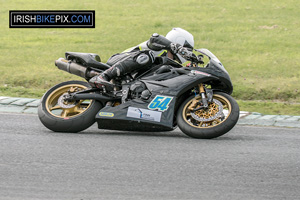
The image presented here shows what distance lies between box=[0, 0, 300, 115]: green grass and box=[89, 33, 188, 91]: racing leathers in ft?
11.0

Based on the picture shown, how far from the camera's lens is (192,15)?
64.2ft

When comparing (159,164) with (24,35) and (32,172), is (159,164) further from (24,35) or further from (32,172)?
(24,35)

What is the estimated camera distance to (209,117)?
7367mm

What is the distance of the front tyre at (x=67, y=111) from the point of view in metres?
7.62

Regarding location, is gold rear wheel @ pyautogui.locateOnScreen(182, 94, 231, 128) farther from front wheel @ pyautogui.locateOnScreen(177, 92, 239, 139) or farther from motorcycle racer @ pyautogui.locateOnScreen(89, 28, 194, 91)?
motorcycle racer @ pyautogui.locateOnScreen(89, 28, 194, 91)

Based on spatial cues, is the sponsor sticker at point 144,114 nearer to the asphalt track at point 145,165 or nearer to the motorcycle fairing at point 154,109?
the motorcycle fairing at point 154,109

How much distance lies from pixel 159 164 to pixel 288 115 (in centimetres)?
406

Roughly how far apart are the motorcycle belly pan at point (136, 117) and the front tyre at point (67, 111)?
174 millimetres

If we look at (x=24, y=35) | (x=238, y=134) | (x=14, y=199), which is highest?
(x=14, y=199)

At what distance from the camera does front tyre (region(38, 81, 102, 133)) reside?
7.62 metres

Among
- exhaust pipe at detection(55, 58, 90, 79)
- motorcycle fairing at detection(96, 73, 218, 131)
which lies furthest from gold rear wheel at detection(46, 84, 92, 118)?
motorcycle fairing at detection(96, 73, 218, 131)

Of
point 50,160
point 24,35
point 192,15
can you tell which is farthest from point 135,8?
point 50,160

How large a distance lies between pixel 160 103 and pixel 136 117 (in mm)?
345

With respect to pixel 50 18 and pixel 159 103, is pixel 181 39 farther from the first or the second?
pixel 50 18
